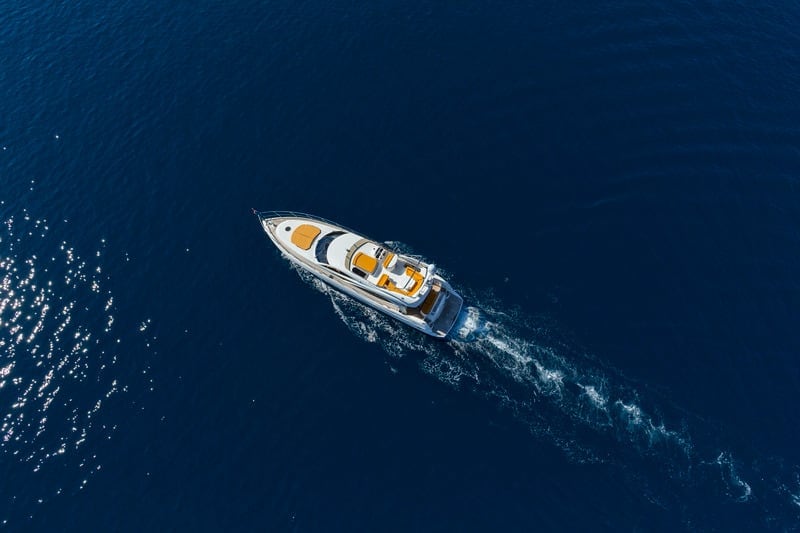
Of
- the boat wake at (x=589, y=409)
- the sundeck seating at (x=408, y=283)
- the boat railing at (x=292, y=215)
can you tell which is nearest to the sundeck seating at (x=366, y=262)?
the sundeck seating at (x=408, y=283)

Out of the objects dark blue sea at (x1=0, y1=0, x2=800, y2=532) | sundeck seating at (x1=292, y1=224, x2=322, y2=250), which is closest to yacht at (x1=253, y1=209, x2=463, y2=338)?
sundeck seating at (x1=292, y1=224, x2=322, y2=250)

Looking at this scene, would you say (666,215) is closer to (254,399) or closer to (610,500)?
(610,500)

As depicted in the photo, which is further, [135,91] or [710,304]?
[135,91]

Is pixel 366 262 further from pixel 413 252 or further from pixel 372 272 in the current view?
pixel 413 252

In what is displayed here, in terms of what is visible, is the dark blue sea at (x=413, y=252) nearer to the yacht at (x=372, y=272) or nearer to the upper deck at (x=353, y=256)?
the yacht at (x=372, y=272)

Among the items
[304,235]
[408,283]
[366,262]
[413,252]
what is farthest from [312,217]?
[408,283]

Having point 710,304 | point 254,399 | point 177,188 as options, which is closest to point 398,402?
point 254,399
